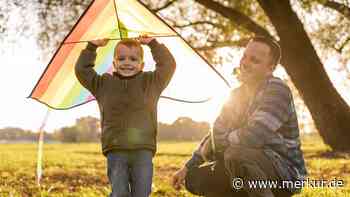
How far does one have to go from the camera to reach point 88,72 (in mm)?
5867

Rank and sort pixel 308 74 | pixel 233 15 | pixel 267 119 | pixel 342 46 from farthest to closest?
pixel 342 46 < pixel 233 15 < pixel 308 74 < pixel 267 119

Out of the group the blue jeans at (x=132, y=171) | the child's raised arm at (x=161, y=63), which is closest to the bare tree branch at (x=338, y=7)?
the child's raised arm at (x=161, y=63)

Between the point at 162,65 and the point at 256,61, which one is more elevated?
the point at 162,65

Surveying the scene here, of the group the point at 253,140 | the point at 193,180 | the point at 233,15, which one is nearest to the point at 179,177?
the point at 193,180

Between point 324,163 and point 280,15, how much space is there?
179 inches

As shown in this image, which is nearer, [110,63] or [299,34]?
[110,63]

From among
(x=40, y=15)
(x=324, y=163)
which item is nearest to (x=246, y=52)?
(x=324, y=163)

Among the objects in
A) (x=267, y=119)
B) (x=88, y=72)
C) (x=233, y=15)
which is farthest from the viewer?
(x=233, y=15)

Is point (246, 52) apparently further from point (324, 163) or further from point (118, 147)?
point (324, 163)

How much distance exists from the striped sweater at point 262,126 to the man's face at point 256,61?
11cm

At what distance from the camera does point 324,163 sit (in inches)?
547

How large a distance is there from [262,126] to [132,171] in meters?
1.31

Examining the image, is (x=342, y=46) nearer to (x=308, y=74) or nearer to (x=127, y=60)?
(x=308, y=74)

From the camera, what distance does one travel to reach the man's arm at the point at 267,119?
16.4ft
